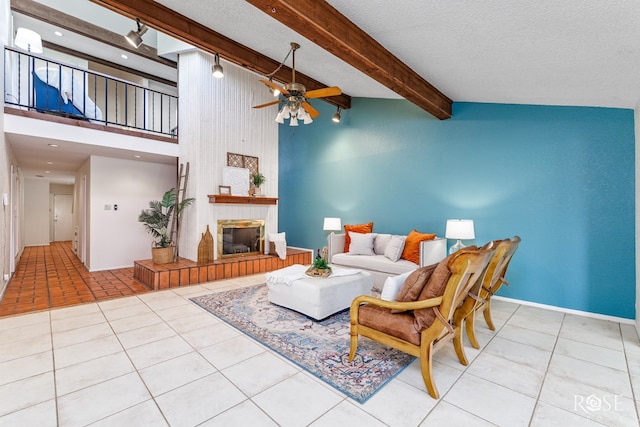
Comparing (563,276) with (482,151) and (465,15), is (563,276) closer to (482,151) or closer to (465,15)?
(482,151)

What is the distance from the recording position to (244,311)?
136 inches

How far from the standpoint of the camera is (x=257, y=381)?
208cm

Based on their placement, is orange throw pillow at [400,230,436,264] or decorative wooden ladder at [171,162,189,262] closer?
orange throw pillow at [400,230,436,264]

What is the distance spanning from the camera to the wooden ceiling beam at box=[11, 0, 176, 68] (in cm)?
500

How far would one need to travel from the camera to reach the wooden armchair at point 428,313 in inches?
73.1

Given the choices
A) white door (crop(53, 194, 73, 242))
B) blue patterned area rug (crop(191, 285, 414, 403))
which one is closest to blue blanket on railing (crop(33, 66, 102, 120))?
blue patterned area rug (crop(191, 285, 414, 403))

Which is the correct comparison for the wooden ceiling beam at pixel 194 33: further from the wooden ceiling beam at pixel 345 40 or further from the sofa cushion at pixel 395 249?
the sofa cushion at pixel 395 249

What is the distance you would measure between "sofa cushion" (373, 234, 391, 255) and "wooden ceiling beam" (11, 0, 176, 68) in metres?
5.76

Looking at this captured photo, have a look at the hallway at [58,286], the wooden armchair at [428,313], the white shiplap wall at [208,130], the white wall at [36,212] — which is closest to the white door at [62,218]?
the white wall at [36,212]

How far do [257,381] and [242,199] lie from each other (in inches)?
164

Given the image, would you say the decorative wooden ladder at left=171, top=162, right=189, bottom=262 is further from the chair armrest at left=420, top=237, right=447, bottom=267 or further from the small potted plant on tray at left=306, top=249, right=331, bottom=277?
the chair armrest at left=420, top=237, right=447, bottom=267

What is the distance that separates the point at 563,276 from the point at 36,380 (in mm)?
5392

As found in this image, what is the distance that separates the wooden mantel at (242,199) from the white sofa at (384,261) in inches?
74.8

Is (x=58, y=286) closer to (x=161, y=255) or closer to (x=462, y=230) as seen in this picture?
(x=161, y=255)
